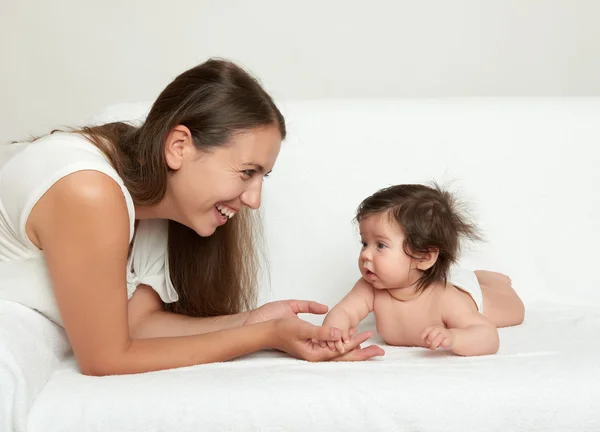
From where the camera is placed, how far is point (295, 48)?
10.7 feet

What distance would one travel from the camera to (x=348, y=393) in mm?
1492

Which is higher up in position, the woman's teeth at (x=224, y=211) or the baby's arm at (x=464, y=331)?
the woman's teeth at (x=224, y=211)

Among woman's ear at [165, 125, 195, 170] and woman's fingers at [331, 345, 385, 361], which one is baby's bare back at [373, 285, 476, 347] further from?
woman's ear at [165, 125, 195, 170]

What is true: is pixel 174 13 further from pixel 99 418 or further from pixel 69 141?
pixel 99 418

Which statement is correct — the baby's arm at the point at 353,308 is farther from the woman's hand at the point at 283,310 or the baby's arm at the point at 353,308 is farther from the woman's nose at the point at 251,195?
the woman's nose at the point at 251,195

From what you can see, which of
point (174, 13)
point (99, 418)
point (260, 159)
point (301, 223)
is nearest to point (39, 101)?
point (174, 13)

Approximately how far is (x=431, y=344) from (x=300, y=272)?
0.71m

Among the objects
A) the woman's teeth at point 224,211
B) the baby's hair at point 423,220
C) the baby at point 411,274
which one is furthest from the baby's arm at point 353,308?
the woman's teeth at point 224,211

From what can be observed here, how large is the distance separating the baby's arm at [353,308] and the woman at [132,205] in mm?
72

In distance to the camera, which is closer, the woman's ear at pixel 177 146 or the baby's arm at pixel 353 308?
the woman's ear at pixel 177 146

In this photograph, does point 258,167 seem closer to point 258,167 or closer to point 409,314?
point 258,167

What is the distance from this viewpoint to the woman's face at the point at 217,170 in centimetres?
178

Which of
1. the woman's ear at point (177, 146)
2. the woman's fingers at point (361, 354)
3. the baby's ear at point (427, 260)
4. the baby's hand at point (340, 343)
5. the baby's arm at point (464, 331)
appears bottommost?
the woman's fingers at point (361, 354)

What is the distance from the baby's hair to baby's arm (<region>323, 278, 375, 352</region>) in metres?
0.13
